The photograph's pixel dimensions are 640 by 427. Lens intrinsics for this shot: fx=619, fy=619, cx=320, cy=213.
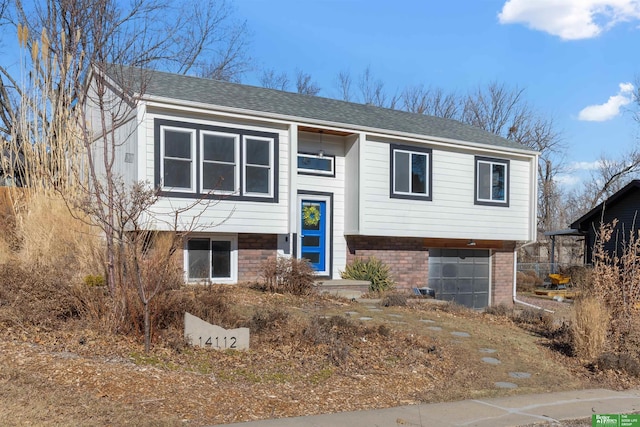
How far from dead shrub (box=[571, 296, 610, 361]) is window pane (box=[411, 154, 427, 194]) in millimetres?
8148

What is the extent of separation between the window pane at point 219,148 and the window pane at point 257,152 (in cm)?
40

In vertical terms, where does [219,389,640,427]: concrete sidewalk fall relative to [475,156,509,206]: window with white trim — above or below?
below

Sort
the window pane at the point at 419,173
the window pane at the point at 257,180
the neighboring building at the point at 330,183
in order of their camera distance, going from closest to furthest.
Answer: the neighboring building at the point at 330,183
the window pane at the point at 257,180
the window pane at the point at 419,173

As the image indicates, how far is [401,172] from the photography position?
17.0m

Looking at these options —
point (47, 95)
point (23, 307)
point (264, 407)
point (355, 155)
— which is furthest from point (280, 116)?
point (264, 407)

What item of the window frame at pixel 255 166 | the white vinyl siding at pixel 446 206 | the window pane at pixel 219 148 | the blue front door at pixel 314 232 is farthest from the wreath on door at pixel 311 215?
the window pane at pixel 219 148

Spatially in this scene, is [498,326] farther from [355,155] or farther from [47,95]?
[47,95]

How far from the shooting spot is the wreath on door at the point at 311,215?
52.9 feet

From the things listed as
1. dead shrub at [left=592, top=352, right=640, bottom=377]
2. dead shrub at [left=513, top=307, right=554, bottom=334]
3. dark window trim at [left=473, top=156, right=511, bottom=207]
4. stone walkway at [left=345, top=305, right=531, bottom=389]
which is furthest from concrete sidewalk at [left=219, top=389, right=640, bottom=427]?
dark window trim at [left=473, top=156, right=511, bottom=207]

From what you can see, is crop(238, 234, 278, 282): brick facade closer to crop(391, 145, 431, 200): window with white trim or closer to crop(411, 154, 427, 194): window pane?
crop(391, 145, 431, 200): window with white trim

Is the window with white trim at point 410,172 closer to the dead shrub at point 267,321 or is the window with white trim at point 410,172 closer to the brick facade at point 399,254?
the brick facade at point 399,254

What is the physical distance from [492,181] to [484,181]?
12.3 inches

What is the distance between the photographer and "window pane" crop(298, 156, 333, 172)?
1603 centimetres

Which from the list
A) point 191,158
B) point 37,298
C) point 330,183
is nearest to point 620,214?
point 330,183
